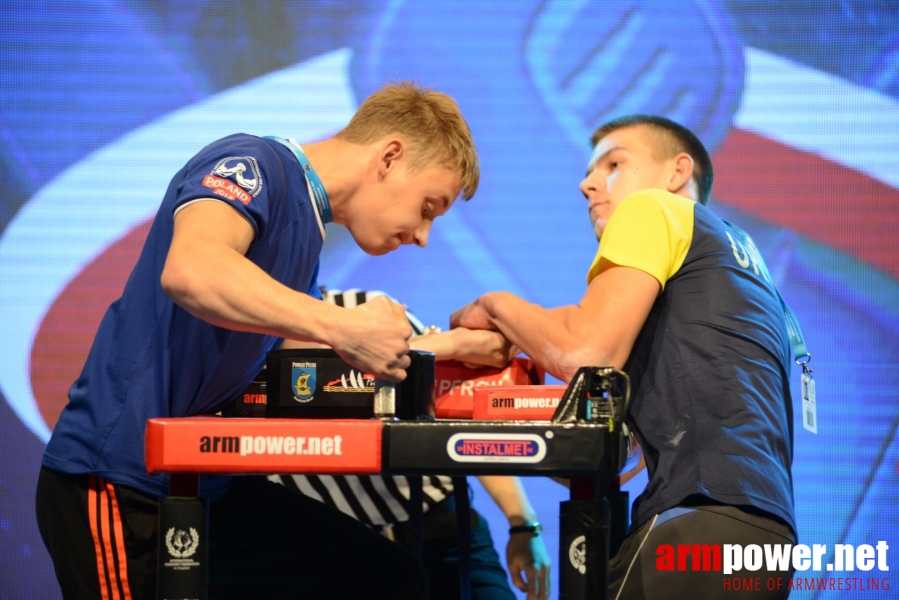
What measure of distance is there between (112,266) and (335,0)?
1.32 metres

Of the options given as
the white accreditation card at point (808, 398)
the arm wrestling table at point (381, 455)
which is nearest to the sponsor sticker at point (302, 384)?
the arm wrestling table at point (381, 455)

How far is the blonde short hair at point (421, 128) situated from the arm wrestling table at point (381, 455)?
0.72 meters

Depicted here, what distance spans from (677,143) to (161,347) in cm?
136

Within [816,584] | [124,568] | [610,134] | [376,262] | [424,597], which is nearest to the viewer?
[124,568]

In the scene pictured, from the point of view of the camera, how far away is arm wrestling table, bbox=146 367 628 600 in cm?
113

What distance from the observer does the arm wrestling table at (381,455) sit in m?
A: 1.13

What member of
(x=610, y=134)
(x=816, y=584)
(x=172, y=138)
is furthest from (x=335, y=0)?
(x=816, y=584)

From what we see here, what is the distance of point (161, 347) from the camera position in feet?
4.86

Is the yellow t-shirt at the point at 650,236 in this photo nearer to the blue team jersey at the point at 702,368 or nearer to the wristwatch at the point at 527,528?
the blue team jersey at the point at 702,368

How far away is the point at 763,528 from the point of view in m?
1.49

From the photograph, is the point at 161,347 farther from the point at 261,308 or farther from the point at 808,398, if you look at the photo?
the point at 808,398

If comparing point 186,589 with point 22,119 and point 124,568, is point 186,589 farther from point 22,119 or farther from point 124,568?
point 22,119

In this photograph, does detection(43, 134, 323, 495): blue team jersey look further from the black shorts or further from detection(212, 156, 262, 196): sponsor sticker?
the black shorts

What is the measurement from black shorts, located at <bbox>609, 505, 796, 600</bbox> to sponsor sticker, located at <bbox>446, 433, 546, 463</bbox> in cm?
46
